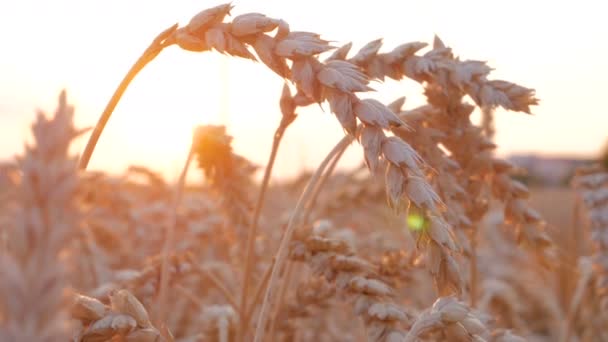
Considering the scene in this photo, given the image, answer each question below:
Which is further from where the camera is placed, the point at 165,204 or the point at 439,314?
the point at 165,204

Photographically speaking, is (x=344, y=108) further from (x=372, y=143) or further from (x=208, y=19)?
(x=208, y=19)

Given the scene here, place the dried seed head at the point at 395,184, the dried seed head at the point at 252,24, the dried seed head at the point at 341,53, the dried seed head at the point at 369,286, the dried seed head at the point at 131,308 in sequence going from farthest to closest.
A: the dried seed head at the point at 341,53 < the dried seed head at the point at 369,286 < the dried seed head at the point at 252,24 < the dried seed head at the point at 131,308 < the dried seed head at the point at 395,184

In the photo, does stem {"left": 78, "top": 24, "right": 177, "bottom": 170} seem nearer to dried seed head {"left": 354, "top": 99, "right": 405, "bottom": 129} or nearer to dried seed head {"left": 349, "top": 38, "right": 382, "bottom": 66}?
dried seed head {"left": 349, "top": 38, "right": 382, "bottom": 66}

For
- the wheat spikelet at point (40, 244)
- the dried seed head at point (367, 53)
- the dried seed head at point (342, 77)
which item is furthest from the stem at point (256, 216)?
the wheat spikelet at point (40, 244)

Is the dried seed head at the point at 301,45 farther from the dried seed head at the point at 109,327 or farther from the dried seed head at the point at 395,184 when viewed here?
the dried seed head at the point at 109,327

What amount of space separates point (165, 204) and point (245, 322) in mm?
2729

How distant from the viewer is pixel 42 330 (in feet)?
2.37

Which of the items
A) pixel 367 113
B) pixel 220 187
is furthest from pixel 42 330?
pixel 220 187

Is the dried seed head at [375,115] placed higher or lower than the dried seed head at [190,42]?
lower

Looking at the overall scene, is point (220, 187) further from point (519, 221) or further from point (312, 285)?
point (519, 221)

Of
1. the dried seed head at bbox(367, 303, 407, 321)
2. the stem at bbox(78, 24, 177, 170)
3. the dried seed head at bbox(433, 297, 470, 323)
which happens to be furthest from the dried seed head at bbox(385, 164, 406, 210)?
the stem at bbox(78, 24, 177, 170)

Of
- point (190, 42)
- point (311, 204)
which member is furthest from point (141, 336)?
point (311, 204)

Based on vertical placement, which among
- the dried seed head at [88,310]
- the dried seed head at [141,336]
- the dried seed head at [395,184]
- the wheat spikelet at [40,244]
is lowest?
the dried seed head at [141,336]

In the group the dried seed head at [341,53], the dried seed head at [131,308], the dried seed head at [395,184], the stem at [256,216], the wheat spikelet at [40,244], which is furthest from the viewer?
the stem at [256,216]
